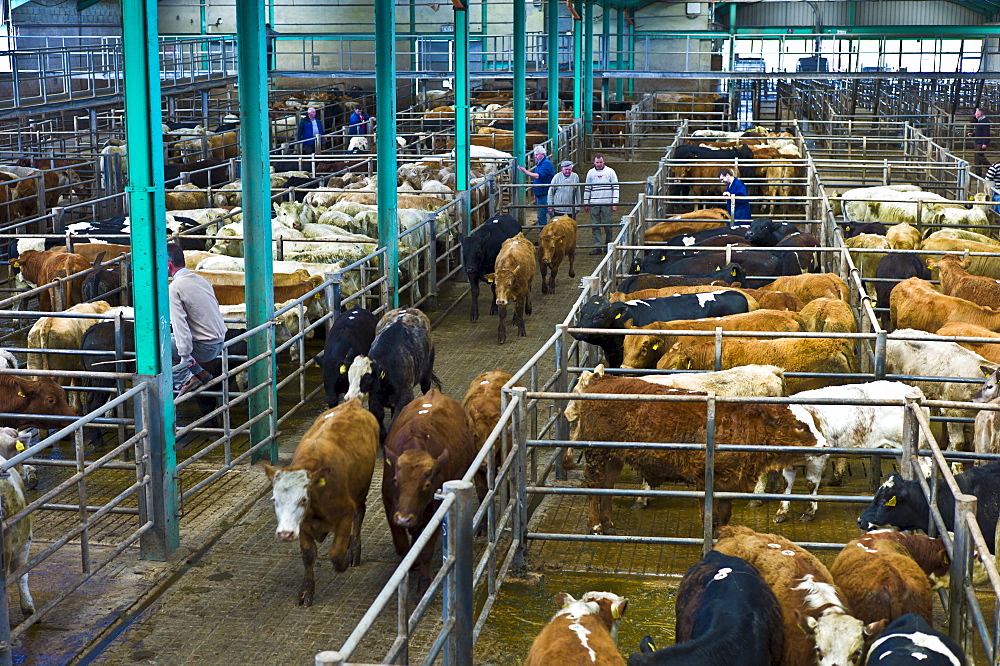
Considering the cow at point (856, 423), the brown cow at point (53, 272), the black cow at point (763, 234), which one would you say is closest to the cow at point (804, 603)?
the cow at point (856, 423)

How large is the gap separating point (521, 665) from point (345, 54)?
1424 inches

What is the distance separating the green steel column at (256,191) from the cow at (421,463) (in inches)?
86.6

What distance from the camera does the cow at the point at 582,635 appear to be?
4.75 meters

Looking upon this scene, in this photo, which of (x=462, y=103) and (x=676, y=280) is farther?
(x=462, y=103)

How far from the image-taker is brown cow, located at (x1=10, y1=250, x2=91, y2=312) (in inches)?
500

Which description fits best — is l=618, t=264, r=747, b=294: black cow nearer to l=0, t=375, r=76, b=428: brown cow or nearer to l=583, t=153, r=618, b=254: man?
l=583, t=153, r=618, b=254: man

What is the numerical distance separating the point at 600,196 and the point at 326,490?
11.7 meters

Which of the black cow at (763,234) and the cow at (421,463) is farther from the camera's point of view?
the black cow at (763,234)

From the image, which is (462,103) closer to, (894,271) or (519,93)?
(519,93)

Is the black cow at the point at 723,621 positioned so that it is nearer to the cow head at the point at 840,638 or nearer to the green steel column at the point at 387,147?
the cow head at the point at 840,638

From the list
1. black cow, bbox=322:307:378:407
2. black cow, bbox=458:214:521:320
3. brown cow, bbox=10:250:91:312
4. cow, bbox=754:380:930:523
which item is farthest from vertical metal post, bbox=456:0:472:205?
cow, bbox=754:380:930:523

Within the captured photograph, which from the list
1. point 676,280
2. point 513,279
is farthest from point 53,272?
point 676,280

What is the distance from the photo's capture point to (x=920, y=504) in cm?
648

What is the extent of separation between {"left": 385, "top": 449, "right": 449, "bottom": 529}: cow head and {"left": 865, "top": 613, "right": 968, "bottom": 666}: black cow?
2.70m
